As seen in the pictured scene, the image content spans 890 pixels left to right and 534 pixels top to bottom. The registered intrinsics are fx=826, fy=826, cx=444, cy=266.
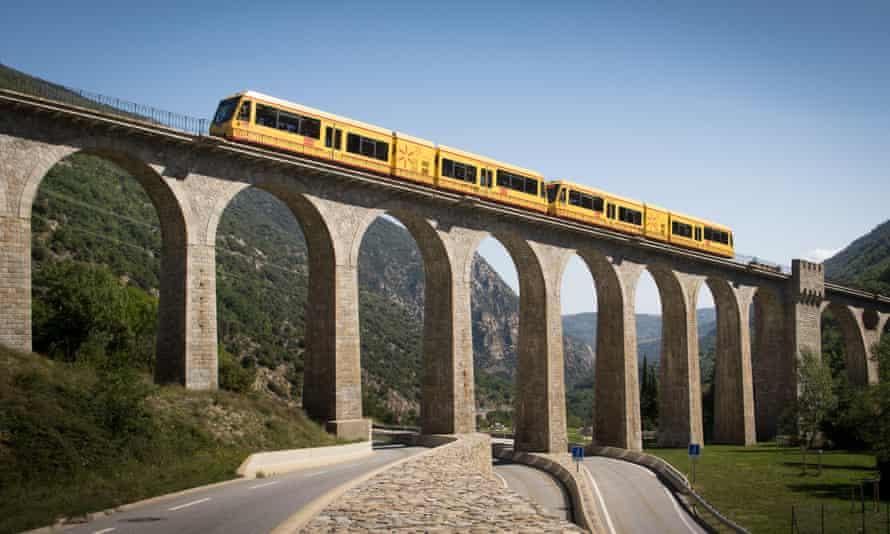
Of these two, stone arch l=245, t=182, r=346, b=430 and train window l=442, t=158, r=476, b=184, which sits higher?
train window l=442, t=158, r=476, b=184

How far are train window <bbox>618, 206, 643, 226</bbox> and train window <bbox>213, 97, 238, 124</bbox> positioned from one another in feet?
93.4

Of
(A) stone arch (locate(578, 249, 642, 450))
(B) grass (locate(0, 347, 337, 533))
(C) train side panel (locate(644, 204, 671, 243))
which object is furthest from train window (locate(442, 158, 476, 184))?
(C) train side panel (locate(644, 204, 671, 243))

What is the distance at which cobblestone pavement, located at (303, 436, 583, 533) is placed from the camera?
38.8 feet

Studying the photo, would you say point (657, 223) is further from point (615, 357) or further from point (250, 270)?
point (250, 270)

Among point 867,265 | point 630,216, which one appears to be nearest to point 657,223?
point 630,216

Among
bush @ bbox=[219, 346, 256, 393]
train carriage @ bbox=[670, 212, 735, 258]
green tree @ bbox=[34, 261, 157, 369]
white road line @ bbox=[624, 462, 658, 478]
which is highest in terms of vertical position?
train carriage @ bbox=[670, 212, 735, 258]

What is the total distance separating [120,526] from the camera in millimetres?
14523

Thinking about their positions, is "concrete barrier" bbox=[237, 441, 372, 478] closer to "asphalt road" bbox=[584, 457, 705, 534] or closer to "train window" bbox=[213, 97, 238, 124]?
"asphalt road" bbox=[584, 457, 705, 534]

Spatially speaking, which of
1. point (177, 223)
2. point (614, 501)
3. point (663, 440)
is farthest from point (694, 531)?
point (663, 440)

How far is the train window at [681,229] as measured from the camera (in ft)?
187

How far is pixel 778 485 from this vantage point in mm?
37594

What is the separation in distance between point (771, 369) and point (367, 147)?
44.0 m

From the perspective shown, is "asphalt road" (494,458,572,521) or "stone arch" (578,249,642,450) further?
"stone arch" (578,249,642,450)

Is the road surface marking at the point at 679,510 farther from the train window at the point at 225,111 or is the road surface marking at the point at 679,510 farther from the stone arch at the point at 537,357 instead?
the train window at the point at 225,111
